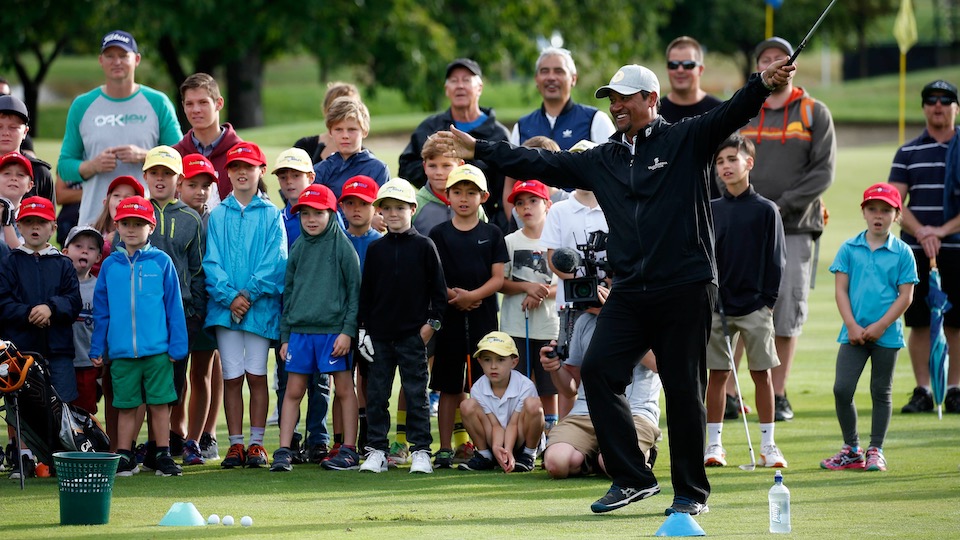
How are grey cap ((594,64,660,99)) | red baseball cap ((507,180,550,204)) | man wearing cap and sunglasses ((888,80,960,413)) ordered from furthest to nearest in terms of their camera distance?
man wearing cap and sunglasses ((888,80,960,413))
red baseball cap ((507,180,550,204))
grey cap ((594,64,660,99))

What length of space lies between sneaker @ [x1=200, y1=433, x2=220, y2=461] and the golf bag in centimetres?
88

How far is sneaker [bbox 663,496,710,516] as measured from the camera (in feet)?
23.4

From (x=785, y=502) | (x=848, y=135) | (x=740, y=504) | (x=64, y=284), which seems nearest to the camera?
(x=785, y=502)

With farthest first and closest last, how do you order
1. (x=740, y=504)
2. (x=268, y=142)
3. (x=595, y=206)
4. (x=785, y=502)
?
1. (x=268, y=142)
2. (x=595, y=206)
3. (x=740, y=504)
4. (x=785, y=502)

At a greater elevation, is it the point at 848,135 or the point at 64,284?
the point at 848,135

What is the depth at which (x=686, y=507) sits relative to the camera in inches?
281

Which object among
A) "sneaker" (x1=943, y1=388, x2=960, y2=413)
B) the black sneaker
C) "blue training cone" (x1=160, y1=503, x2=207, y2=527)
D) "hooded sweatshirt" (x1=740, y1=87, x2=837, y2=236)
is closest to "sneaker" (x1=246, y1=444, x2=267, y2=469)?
"blue training cone" (x1=160, y1=503, x2=207, y2=527)

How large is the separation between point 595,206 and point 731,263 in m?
0.99

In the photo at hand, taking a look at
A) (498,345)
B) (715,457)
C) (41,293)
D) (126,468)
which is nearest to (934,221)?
(715,457)

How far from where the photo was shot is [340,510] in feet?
24.1

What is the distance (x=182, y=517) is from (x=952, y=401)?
6911mm

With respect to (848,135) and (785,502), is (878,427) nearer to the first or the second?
(785,502)

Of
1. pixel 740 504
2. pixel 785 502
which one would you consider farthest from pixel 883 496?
pixel 785 502

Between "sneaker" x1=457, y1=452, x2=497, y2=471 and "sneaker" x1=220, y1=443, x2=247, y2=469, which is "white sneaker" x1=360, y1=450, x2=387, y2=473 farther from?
"sneaker" x1=220, y1=443, x2=247, y2=469
